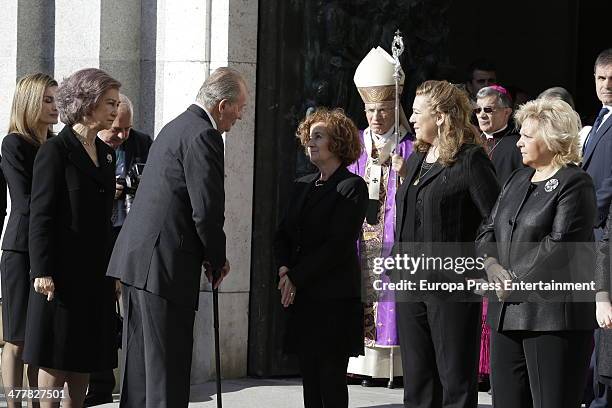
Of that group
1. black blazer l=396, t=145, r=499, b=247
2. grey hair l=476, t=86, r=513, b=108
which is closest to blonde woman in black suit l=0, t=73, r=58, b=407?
black blazer l=396, t=145, r=499, b=247

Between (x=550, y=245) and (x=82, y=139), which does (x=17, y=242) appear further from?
(x=550, y=245)

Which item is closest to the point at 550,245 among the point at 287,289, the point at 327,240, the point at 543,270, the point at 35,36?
the point at 543,270

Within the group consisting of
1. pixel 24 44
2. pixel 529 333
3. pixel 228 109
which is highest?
pixel 24 44

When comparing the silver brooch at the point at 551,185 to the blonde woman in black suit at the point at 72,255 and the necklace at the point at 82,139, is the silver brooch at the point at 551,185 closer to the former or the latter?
the blonde woman in black suit at the point at 72,255

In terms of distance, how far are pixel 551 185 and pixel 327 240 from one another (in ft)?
4.95

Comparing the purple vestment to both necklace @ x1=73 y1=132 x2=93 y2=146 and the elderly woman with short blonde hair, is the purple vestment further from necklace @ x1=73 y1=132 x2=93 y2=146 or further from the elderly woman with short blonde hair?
the elderly woman with short blonde hair

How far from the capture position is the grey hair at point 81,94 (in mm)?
6867

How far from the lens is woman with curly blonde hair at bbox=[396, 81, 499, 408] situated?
6.46m

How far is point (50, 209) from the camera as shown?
6680 millimetres

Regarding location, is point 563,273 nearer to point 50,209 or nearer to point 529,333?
point 529,333

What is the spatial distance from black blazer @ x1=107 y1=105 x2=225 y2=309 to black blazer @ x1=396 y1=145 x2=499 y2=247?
3.33 ft

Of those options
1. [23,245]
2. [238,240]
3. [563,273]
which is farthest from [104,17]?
[563,273]

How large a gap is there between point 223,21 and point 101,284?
8.69ft

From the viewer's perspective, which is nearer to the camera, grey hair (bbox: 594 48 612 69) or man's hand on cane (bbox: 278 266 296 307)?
man's hand on cane (bbox: 278 266 296 307)
